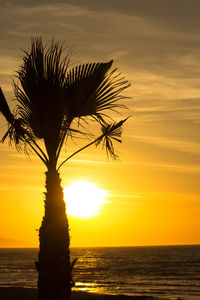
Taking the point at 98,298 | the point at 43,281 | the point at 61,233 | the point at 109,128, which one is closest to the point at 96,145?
the point at 109,128

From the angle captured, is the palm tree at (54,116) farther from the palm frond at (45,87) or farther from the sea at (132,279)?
the sea at (132,279)

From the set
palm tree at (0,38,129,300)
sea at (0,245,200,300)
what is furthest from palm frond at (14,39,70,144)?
sea at (0,245,200,300)

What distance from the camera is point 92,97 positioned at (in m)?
9.39

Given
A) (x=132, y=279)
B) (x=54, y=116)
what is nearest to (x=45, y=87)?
(x=54, y=116)

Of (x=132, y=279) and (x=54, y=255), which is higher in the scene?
(x=54, y=255)

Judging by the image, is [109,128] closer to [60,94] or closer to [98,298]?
[60,94]

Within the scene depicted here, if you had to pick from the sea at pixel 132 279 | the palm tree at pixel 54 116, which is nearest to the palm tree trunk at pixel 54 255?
the palm tree at pixel 54 116

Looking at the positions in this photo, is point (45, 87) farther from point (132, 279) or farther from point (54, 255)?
point (132, 279)

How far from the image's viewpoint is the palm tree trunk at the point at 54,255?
8.66 metres

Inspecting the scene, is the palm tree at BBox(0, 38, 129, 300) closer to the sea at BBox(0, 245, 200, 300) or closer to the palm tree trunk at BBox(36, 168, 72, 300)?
the palm tree trunk at BBox(36, 168, 72, 300)

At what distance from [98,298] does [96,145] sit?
42.9 feet

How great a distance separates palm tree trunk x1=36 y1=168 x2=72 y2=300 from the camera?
866 centimetres

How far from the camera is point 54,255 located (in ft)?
28.6

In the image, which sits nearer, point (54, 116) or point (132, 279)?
point (54, 116)
